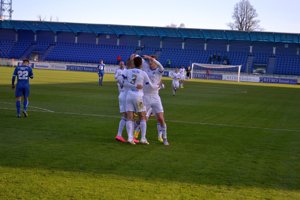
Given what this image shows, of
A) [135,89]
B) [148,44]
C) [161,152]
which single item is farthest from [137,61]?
[148,44]

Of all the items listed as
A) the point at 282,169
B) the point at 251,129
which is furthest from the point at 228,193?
the point at 251,129

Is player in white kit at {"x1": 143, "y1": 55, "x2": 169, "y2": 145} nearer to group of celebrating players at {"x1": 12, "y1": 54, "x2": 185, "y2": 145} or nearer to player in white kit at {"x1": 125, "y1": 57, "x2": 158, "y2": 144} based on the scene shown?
group of celebrating players at {"x1": 12, "y1": 54, "x2": 185, "y2": 145}

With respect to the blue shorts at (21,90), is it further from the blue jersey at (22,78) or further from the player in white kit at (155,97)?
the player in white kit at (155,97)

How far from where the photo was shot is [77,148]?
10586 millimetres

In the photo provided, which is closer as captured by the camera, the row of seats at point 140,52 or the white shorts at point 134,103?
the white shorts at point 134,103

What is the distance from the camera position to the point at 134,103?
11.5m

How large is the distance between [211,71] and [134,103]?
6053 centimetres

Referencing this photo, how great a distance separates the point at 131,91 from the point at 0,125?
4.65 meters

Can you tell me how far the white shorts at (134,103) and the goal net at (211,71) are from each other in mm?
57152

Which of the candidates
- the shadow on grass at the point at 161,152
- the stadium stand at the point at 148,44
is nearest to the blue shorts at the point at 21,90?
the shadow on grass at the point at 161,152

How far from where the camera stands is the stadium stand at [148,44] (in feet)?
247

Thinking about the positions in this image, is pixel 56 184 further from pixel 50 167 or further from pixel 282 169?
pixel 282 169

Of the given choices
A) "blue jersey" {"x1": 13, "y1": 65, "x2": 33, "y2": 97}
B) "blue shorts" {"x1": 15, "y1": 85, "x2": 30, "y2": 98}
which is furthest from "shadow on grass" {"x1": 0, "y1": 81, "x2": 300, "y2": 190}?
"blue jersey" {"x1": 13, "y1": 65, "x2": 33, "y2": 97}

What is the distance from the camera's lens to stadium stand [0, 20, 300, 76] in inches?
2965
